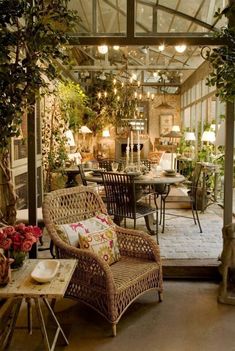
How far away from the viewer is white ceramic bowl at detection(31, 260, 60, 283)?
2.10 m

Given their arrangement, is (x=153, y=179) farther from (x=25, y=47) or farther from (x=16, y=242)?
(x=16, y=242)

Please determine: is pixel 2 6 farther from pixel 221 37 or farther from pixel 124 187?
pixel 124 187

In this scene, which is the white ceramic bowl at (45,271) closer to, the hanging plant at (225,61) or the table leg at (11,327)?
the table leg at (11,327)

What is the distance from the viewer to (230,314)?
2.83 meters

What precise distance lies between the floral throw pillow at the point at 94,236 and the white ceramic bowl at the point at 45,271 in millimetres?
485

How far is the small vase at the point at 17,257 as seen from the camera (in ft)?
7.49

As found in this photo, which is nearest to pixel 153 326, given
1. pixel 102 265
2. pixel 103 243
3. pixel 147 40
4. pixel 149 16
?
pixel 102 265

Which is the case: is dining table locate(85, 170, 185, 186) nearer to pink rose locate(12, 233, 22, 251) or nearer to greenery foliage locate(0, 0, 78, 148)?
greenery foliage locate(0, 0, 78, 148)

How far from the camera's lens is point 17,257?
7.57 ft

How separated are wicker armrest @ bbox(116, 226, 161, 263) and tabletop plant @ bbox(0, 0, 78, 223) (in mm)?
1236

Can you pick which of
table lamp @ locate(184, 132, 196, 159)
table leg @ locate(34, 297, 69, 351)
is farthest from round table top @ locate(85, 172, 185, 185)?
table lamp @ locate(184, 132, 196, 159)

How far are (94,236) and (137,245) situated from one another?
16.7 inches

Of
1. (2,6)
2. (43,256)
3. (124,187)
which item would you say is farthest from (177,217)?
(2,6)

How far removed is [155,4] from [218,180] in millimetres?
4425
